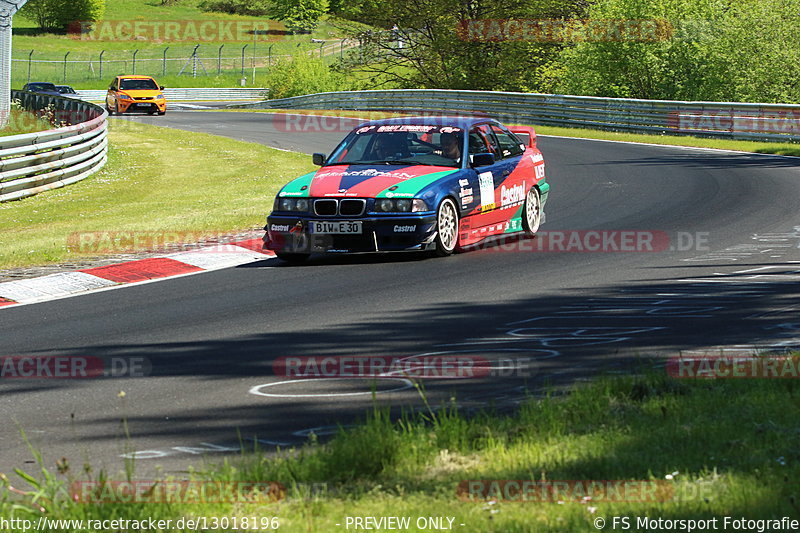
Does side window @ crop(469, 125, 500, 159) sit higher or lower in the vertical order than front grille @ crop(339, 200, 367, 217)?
→ higher

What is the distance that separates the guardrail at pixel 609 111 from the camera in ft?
97.1

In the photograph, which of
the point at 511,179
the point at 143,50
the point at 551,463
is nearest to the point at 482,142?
the point at 511,179

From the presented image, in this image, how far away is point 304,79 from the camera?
2643 inches

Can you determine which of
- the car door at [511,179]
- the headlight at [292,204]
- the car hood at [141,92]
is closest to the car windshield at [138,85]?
the car hood at [141,92]

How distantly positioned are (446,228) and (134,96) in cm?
3533

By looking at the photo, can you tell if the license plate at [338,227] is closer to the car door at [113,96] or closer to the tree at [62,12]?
the car door at [113,96]

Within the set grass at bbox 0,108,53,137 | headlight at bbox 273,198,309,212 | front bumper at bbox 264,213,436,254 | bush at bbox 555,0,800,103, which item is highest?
bush at bbox 555,0,800,103

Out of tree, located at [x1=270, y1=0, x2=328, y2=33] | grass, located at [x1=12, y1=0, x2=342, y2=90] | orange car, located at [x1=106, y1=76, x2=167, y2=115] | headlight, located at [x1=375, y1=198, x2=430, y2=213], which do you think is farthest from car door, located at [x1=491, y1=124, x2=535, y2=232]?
tree, located at [x1=270, y1=0, x2=328, y2=33]

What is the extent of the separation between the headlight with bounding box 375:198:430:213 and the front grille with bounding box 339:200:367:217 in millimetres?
158

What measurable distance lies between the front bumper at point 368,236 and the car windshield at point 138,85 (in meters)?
35.4

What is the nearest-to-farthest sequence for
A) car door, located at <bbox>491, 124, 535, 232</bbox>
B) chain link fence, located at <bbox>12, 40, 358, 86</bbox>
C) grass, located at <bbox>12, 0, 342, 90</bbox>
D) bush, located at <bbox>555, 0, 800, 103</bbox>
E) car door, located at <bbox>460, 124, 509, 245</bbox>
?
car door, located at <bbox>460, 124, 509, 245</bbox> < car door, located at <bbox>491, 124, 535, 232</bbox> < bush, located at <bbox>555, 0, 800, 103</bbox> < chain link fence, located at <bbox>12, 40, 358, 86</bbox> < grass, located at <bbox>12, 0, 342, 90</bbox>

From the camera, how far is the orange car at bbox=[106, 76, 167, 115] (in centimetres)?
4522

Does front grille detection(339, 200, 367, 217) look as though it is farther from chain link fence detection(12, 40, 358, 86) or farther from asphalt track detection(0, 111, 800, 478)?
chain link fence detection(12, 40, 358, 86)

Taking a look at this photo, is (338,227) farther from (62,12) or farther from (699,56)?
(62,12)
